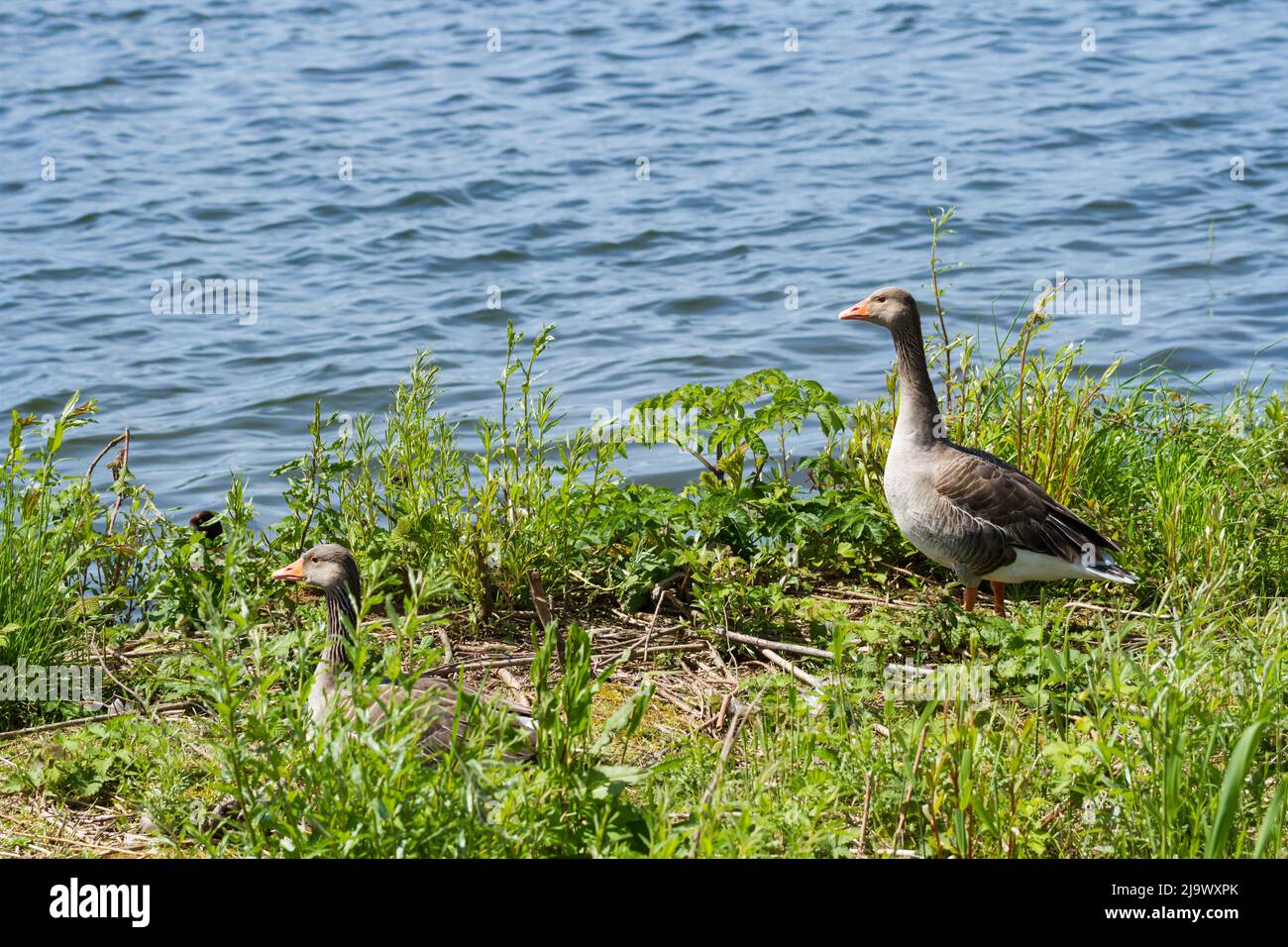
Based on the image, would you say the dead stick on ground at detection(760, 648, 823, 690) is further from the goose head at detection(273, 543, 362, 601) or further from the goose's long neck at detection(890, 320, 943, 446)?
the goose head at detection(273, 543, 362, 601)

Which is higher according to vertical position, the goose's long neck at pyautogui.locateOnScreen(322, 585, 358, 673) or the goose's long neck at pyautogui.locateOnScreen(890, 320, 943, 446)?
the goose's long neck at pyautogui.locateOnScreen(890, 320, 943, 446)

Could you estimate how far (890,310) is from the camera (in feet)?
21.4

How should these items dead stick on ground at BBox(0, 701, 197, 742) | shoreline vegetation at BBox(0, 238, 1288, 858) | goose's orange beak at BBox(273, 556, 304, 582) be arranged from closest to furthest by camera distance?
shoreline vegetation at BBox(0, 238, 1288, 858) < dead stick on ground at BBox(0, 701, 197, 742) < goose's orange beak at BBox(273, 556, 304, 582)

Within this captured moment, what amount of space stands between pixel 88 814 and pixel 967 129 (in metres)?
13.7

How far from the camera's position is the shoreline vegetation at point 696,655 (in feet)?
12.2

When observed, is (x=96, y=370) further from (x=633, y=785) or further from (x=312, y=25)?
(x=312, y=25)

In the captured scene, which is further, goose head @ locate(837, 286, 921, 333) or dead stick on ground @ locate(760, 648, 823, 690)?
goose head @ locate(837, 286, 921, 333)

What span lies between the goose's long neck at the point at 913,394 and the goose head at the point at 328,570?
2.48 m

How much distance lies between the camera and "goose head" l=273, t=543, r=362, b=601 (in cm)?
525

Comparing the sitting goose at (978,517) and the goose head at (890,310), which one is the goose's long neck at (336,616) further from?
the goose head at (890,310)

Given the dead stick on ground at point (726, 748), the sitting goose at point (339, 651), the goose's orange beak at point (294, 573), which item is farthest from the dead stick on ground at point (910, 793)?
the goose's orange beak at point (294, 573)

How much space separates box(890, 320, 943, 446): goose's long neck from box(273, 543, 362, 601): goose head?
2.48 m

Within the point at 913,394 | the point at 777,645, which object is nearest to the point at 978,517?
the point at 913,394

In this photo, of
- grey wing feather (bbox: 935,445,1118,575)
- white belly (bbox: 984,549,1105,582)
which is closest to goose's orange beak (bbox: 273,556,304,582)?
grey wing feather (bbox: 935,445,1118,575)
